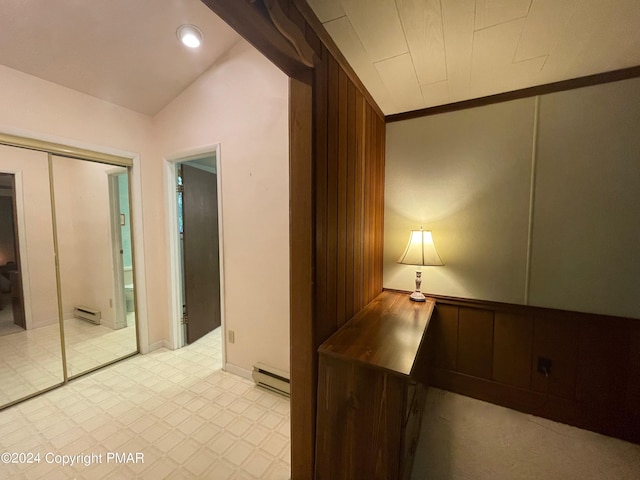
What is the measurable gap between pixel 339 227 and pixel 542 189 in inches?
55.3

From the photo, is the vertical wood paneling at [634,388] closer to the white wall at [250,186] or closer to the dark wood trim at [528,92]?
the dark wood trim at [528,92]

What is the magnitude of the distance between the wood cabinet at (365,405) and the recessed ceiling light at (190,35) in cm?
234

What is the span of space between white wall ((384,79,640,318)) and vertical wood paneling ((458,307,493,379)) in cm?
16

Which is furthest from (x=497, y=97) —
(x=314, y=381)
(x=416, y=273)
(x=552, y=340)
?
(x=314, y=381)

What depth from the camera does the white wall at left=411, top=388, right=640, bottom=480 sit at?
4.03ft

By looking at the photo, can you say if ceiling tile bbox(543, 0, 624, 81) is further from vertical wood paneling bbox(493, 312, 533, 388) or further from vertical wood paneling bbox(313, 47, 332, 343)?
vertical wood paneling bbox(493, 312, 533, 388)

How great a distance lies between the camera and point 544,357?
5.22 feet

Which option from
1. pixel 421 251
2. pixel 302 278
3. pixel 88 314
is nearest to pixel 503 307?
pixel 421 251

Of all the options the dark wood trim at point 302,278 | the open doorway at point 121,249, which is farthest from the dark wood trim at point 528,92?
the open doorway at point 121,249

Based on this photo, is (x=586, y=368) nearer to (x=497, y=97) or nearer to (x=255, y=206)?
(x=497, y=97)

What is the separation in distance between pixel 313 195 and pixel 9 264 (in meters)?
2.59

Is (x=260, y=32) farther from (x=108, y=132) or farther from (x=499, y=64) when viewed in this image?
(x=108, y=132)

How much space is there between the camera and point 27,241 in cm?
188

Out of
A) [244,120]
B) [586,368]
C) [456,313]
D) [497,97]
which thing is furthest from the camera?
[244,120]
